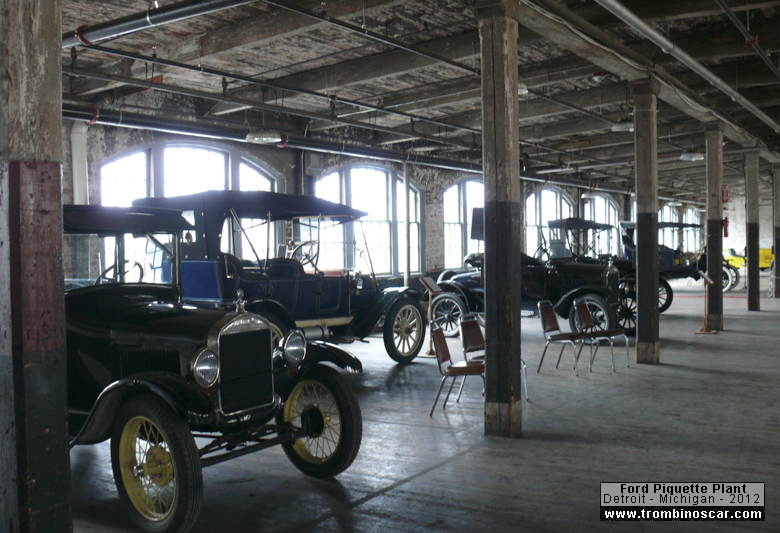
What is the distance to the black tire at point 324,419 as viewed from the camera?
446cm

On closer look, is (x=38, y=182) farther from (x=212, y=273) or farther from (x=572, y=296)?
(x=572, y=296)

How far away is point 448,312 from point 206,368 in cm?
773

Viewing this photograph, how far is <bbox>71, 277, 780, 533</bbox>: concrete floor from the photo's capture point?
3.87 m

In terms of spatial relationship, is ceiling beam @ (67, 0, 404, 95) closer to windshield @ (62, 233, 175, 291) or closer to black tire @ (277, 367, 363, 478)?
windshield @ (62, 233, 175, 291)

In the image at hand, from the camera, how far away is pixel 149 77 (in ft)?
32.2

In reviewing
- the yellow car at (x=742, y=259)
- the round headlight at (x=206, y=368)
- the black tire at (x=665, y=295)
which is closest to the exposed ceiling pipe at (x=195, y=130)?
the black tire at (x=665, y=295)

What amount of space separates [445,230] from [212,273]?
37.9 feet

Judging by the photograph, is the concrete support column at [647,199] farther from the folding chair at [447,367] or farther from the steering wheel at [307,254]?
the steering wheel at [307,254]

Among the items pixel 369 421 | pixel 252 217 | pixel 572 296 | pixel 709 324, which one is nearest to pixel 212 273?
pixel 252 217

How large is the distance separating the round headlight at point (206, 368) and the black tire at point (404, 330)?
4882mm

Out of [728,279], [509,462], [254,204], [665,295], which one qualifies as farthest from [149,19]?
[728,279]

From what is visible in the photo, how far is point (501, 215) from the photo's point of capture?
18.1 feet

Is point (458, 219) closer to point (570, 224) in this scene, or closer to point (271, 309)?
point (570, 224)

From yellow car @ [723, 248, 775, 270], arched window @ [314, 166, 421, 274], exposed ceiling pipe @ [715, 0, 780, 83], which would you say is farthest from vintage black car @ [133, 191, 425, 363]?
yellow car @ [723, 248, 775, 270]
